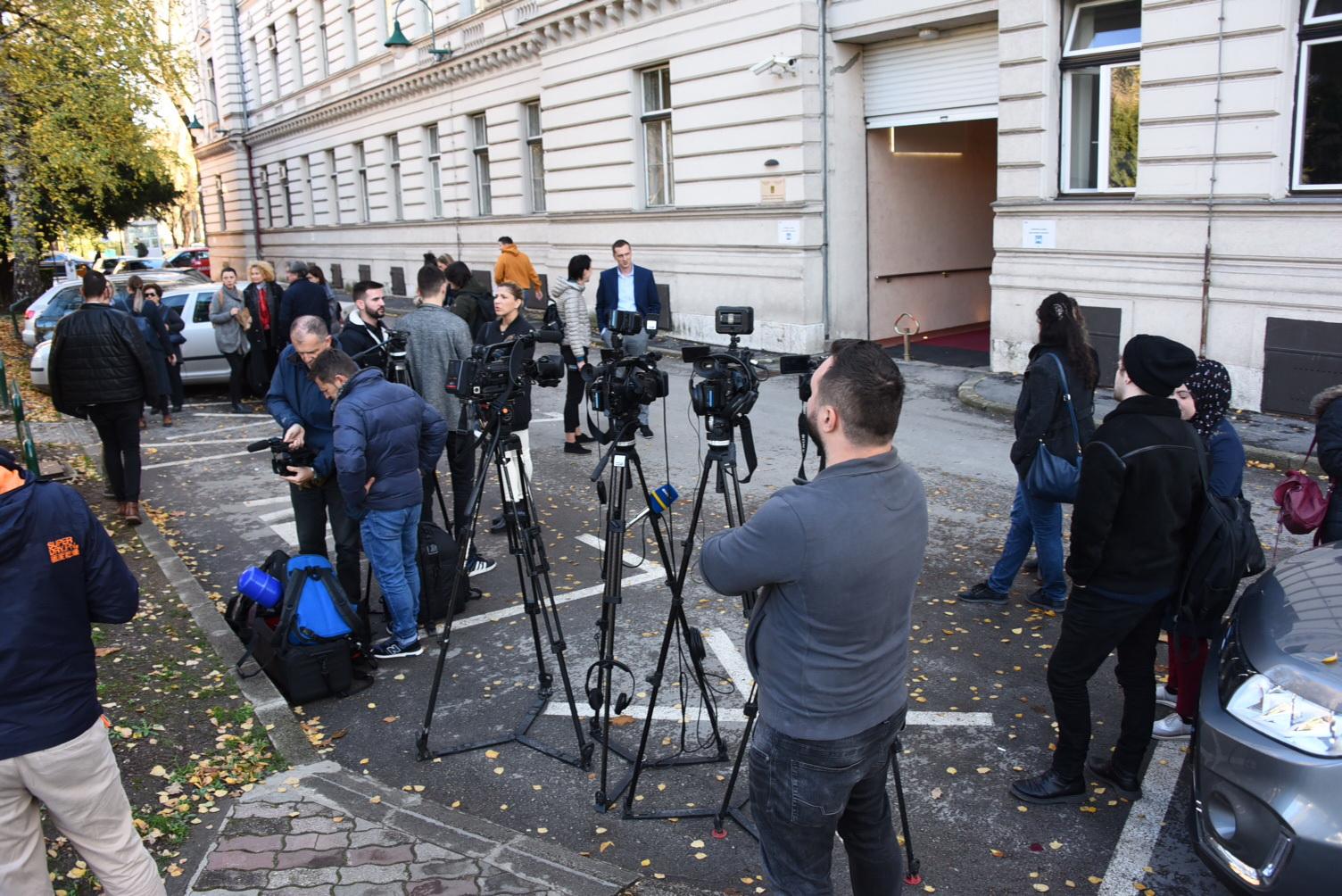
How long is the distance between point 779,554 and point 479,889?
198 cm

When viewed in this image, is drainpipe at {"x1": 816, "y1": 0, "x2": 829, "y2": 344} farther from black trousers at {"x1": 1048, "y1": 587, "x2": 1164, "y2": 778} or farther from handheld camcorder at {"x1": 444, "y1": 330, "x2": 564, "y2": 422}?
black trousers at {"x1": 1048, "y1": 587, "x2": 1164, "y2": 778}

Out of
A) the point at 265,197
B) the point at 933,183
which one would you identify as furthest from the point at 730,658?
the point at 265,197

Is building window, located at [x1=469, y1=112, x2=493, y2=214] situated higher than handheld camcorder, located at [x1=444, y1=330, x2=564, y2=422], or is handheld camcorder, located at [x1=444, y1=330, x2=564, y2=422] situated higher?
building window, located at [x1=469, y1=112, x2=493, y2=214]

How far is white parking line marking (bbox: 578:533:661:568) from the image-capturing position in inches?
290

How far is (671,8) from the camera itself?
17438mm

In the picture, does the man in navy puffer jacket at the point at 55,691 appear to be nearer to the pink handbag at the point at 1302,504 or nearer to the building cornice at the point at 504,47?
the pink handbag at the point at 1302,504

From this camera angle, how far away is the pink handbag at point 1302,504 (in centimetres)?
485

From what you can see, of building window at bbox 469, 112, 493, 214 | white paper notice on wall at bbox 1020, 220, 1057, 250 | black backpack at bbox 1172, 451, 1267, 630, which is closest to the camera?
black backpack at bbox 1172, 451, 1267, 630

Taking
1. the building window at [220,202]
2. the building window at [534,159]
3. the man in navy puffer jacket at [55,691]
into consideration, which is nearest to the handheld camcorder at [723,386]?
the man in navy puffer jacket at [55,691]

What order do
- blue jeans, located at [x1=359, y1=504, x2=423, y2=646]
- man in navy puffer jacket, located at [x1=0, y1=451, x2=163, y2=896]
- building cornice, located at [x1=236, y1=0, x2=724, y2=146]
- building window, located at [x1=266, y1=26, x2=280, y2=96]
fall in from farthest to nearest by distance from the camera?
building window, located at [x1=266, y1=26, x2=280, y2=96] → building cornice, located at [x1=236, y1=0, x2=724, y2=146] → blue jeans, located at [x1=359, y1=504, x2=423, y2=646] → man in navy puffer jacket, located at [x1=0, y1=451, x2=163, y2=896]

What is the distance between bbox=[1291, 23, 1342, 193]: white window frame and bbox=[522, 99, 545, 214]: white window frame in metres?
15.3

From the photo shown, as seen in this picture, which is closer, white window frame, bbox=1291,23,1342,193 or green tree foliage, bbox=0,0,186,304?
white window frame, bbox=1291,23,1342,193

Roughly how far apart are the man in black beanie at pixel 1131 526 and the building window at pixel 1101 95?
915 cm

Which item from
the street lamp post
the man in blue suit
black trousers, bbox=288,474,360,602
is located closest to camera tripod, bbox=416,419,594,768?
black trousers, bbox=288,474,360,602
